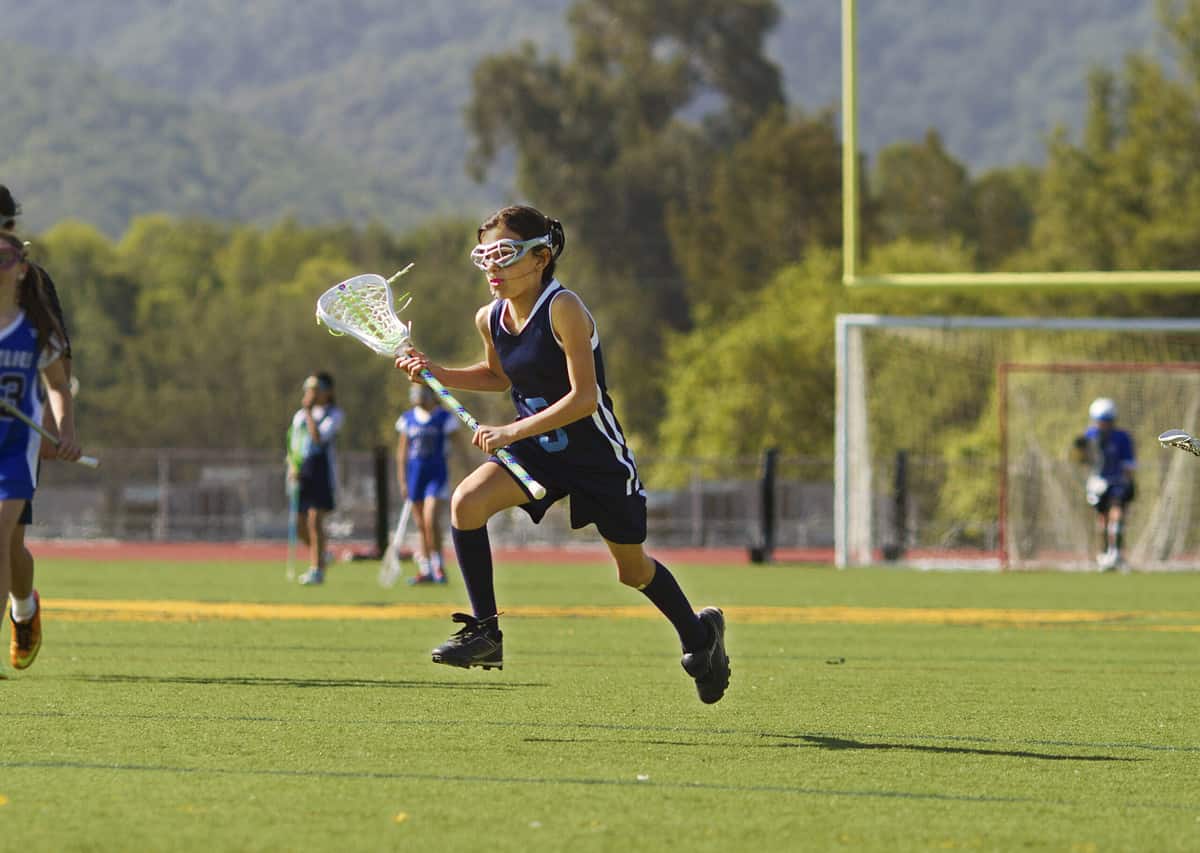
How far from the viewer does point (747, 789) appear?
6.19 meters

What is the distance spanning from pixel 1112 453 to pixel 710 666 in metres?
17.0

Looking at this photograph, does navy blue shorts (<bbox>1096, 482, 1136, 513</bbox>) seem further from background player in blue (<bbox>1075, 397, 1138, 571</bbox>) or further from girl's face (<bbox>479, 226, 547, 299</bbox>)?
girl's face (<bbox>479, 226, 547, 299</bbox>)

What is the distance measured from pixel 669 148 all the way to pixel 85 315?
1077 inches

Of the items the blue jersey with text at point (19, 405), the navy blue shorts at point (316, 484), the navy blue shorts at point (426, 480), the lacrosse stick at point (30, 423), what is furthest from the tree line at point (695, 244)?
the blue jersey with text at point (19, 405)

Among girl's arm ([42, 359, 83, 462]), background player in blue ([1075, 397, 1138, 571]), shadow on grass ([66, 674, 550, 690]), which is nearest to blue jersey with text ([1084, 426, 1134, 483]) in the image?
background player in blue ([1075, 397, 1138, 571])

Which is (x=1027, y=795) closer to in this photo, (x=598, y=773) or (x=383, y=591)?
(x=598, y=773)

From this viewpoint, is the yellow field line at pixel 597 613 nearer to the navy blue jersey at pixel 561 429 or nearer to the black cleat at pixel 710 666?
the black cleat at pixel 710 666

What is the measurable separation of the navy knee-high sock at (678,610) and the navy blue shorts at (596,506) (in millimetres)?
330

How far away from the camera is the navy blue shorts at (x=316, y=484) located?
19.7 m

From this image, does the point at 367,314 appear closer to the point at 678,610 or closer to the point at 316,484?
the point at 678,610

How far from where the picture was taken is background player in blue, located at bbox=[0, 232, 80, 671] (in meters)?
7.73

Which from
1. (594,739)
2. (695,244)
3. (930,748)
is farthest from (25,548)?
(695,244)

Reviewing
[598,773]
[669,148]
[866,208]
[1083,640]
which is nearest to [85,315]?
[669,148]

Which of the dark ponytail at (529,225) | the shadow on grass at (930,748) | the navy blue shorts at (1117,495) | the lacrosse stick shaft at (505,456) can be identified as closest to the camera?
the shadow on grass at (930,748)
